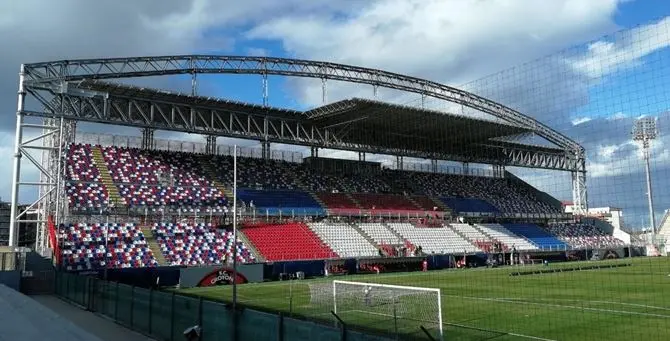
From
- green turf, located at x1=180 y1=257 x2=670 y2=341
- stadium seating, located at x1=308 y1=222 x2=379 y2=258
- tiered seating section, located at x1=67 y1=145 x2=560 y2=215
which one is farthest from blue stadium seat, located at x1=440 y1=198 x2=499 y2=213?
green turf, located at x1=180 y1=257 x2=670 y2=341

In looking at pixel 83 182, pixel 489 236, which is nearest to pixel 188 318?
pixel 83 182

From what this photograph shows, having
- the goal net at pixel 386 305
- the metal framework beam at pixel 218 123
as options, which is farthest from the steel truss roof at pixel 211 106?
the goal net at pixel 386 305

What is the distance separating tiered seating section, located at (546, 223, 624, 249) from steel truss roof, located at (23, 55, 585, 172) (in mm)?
11640

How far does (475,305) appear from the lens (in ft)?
76.4

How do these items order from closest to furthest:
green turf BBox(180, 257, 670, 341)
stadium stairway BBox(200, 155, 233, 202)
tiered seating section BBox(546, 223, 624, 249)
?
green turf BBox(180, 257, 670, 341), stadium stairway BBox(200, 155, 233, 202), tiered seating section BBox(546, 223, 624, 249)

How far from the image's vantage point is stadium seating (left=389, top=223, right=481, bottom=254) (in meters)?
50.3

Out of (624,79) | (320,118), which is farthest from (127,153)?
(624,79)

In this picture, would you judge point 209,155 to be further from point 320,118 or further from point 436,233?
point 436,233

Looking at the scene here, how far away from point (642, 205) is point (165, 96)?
37.5 metres

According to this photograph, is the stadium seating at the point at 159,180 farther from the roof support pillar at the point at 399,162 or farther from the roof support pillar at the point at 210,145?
the roof support pillar at the point at 399,162

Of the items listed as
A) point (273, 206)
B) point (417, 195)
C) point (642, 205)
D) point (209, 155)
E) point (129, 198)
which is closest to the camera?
point (642, 205)

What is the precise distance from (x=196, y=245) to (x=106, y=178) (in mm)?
10090

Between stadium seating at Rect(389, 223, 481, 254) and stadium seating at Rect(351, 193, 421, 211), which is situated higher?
stadium seating at Rect(351, 193, 421, 211)

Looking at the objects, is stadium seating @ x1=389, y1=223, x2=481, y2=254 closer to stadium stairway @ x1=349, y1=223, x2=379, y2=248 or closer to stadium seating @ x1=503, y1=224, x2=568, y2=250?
stadium stairway @ x1=349, y1=223, x2=379, y2=248
